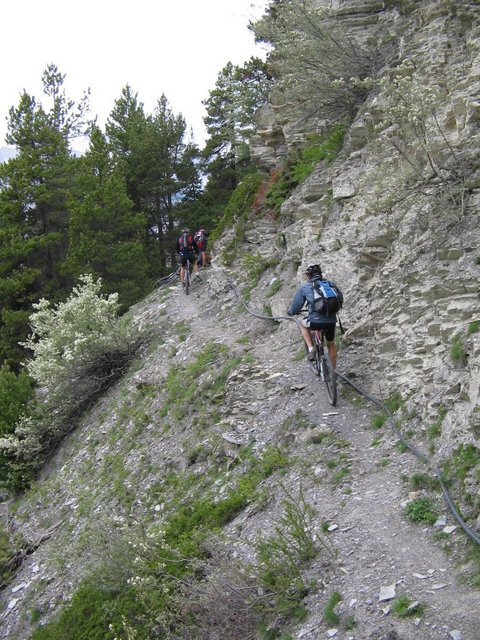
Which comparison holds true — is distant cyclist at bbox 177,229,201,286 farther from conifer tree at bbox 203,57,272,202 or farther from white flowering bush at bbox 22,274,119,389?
conifer tree at bbox 203,57,272,202

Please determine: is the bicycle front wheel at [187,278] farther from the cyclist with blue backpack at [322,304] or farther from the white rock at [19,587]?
the cyclist with blue backpack at [322,304]

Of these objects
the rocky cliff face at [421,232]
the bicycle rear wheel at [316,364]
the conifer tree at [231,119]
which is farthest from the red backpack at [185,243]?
the bicycle rear wheel at [316,364]

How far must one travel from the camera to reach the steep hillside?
5770 mm

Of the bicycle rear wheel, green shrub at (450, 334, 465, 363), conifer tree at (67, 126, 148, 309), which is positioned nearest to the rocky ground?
the bicycle rear wheel

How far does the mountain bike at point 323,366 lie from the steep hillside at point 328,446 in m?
0.22

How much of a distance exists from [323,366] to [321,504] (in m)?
2.53

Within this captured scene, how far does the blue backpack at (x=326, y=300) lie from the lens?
28.9ft

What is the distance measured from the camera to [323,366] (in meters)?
9.09

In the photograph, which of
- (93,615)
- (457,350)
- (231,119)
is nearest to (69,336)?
(93,615)

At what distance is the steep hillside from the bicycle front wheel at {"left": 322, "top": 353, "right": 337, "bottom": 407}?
0.55 ft

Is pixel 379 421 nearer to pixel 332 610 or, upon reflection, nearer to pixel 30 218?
pixel 332 610

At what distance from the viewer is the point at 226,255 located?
18.9 metres

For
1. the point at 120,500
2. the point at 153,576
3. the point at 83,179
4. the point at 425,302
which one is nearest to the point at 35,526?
the point at 120,500

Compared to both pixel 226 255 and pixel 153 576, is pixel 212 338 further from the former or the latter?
pixel 153 576
